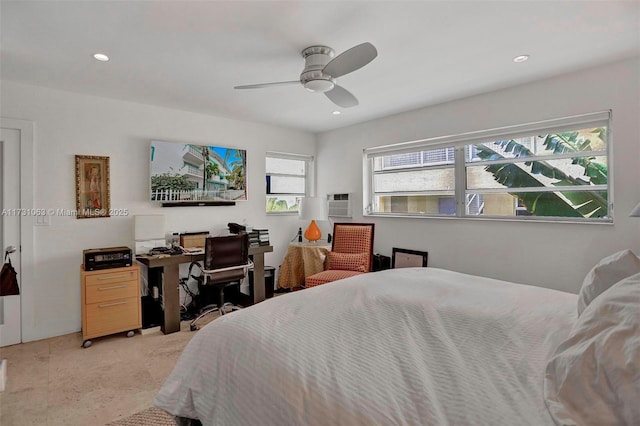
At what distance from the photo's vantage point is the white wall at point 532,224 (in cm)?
264

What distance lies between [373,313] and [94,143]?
350 centimetres

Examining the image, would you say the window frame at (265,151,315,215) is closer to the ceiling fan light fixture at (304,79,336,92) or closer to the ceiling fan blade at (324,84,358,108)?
the ceiling fan blade at (324,84,358,108)

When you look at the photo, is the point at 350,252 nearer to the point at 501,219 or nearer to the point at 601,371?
the point at 501,219

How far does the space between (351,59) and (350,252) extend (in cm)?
250

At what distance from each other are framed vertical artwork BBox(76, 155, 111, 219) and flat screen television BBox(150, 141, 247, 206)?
453mm

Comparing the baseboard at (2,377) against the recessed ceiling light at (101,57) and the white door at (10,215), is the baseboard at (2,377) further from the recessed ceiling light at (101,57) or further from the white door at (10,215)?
the recessed ceiling light at (101,57)

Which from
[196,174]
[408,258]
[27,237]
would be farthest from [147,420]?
[408,258]

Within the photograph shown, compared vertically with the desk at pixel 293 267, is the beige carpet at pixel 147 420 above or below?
below

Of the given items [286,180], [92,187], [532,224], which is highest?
[286,180]

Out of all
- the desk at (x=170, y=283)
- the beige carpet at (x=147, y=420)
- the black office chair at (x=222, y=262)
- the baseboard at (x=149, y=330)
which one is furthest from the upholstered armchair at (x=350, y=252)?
the beige carpet at (x=147, y=420)

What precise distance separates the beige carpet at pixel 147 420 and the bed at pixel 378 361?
2.10ft

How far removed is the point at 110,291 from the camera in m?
3.09

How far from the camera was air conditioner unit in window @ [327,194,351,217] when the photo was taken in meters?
4.85

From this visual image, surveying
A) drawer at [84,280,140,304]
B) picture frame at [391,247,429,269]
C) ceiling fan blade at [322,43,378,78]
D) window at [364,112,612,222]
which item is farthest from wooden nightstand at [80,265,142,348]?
window at [364,112,612,222]
